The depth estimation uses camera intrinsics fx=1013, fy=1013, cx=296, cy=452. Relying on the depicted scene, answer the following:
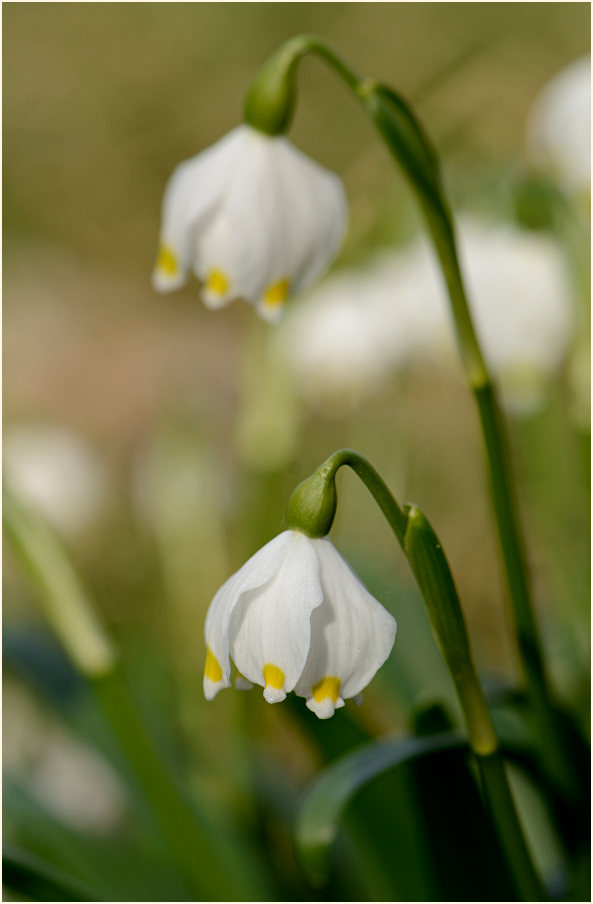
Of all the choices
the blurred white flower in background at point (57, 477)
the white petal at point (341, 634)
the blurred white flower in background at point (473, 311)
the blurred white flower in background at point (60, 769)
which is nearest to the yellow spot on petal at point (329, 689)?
the white petal at point (341, 634)

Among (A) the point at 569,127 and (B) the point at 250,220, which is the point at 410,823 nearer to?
(B) the point at 250,220

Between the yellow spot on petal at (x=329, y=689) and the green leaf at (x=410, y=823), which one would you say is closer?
the yellow spot on petal at (x=329, y=689)

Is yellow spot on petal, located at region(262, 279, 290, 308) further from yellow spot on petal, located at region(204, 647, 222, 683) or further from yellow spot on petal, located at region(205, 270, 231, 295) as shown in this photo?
yellow spot on petal, located at region(204, 647, 222, 683)

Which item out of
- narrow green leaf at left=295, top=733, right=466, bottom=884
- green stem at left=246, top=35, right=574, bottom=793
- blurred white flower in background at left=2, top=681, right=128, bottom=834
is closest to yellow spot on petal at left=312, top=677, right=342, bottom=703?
narrow green leaf at left=295, top=733, right=466, bottom=884

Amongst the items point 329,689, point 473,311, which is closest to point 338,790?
point 329,689

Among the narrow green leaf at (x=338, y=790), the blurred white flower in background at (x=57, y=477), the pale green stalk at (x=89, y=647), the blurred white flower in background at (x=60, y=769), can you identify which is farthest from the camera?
the blurred white flower in background at (x=57, y=477)

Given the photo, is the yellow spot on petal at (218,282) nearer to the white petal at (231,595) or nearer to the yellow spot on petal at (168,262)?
the yellow spot on petal at (168,262)

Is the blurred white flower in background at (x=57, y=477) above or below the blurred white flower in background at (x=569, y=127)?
above

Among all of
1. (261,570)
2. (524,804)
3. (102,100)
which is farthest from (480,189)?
(102,100)
